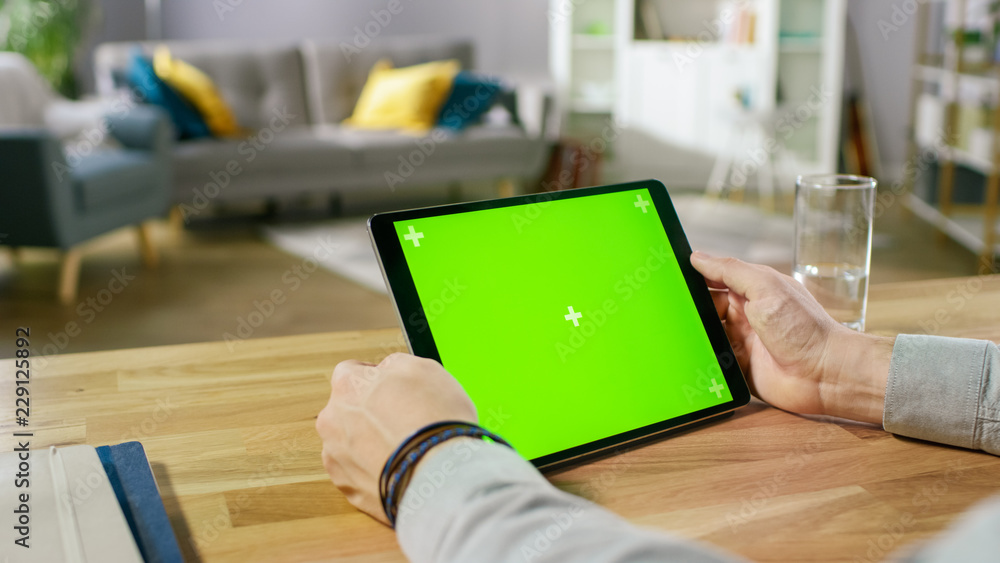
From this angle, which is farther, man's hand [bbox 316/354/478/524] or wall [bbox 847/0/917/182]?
wall [bbox 847/0/917/182]

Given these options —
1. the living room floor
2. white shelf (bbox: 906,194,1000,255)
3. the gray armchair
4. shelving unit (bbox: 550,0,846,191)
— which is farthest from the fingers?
shelving unit (bbox: 550,0,846,191)

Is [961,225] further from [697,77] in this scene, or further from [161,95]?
[161,95]

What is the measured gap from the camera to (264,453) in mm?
576

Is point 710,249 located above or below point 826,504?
below

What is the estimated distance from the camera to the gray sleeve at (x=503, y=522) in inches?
14.4

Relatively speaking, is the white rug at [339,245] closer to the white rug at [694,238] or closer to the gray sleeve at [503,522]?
the white rug at [694,238]

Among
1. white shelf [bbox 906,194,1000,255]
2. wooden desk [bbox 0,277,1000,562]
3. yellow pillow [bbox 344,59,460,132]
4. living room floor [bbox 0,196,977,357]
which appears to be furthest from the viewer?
yellow pillow [bbox 344,59,460,132]

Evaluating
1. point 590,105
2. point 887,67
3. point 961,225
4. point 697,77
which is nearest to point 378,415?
point 961,225

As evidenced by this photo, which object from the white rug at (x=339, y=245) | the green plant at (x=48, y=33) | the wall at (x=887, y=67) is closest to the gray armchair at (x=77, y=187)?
the white rug at (x=339, y=245)

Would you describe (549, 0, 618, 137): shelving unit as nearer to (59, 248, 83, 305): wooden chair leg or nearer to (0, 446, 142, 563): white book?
(59, 248, 83, 305): wooden chair leg

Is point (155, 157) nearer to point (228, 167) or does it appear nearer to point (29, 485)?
point (228, 167)

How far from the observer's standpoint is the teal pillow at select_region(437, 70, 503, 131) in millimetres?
4457

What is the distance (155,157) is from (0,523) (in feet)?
11.2

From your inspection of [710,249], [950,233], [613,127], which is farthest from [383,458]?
[613,127]
